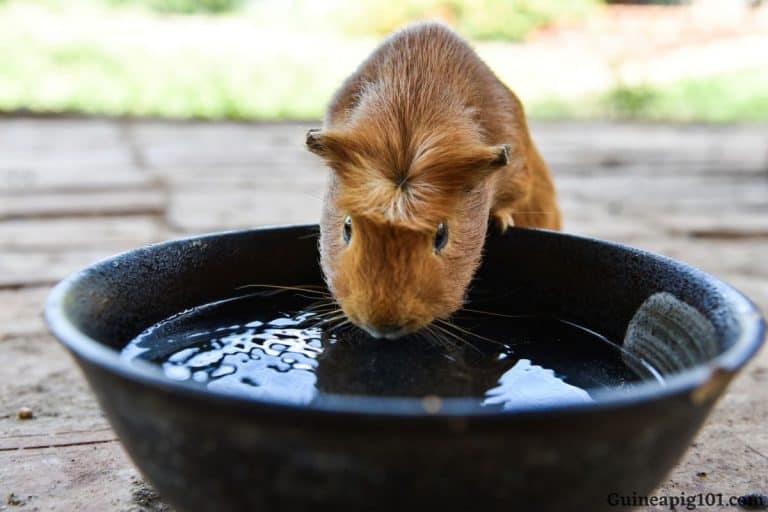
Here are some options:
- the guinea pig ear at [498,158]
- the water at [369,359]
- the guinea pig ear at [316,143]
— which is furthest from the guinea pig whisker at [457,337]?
the guinea pig ear at [316,143]

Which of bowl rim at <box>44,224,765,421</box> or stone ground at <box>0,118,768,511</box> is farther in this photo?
stone ground at <box>0,118,768,511</box>

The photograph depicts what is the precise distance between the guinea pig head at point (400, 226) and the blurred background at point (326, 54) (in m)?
7.35

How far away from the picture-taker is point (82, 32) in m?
13.4

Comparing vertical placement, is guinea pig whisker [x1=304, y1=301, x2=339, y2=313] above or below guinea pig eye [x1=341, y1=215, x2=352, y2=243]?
below

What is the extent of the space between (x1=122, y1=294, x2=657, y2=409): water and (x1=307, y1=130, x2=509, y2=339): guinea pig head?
0.11 m

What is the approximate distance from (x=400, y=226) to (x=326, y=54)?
11660 millimetres

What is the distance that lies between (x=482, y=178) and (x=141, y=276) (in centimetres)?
100

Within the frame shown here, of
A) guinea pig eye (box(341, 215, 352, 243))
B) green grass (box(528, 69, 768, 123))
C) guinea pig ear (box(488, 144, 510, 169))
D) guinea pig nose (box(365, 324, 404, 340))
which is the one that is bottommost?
green grass (box(528, 69, 768, 123))

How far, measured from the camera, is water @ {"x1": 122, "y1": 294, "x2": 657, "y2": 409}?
1.91 meters

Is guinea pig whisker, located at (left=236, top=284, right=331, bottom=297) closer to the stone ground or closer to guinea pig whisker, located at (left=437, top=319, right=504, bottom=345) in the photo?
guinea pig whisker, located at (left=437, top=319, right=504, bottom=345)

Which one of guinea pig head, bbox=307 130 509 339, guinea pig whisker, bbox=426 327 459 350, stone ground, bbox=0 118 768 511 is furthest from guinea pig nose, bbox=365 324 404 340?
stone ground, bbox=0 118 768 511

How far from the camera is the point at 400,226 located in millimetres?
2064

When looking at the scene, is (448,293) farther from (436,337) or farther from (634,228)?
(634,228)

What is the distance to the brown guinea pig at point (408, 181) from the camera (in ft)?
6.90
